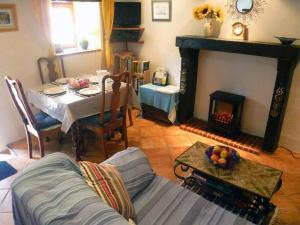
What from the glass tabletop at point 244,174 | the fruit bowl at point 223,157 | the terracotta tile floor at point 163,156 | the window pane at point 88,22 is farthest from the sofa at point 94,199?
the window pane at point 88,22

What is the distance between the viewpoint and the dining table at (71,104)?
2574 millimetres

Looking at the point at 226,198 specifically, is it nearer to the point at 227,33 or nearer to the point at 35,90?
the point at 227,33

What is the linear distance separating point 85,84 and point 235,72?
197 cm

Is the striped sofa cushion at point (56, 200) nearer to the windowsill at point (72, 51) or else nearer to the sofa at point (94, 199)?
the sofa at point (94, 199)

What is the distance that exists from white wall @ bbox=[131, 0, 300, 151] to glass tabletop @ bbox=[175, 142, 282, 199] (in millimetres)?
1347

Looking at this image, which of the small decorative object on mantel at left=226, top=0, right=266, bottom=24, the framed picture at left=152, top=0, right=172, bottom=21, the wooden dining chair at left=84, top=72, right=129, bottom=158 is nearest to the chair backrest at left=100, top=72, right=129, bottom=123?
the wooden dining chair at left=84, top=72, right=129, bottom=158

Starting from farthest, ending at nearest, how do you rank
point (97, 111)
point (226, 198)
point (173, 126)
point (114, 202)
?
point (173, 126) → point (97, 111) → point (226, 198) → point (114, 202)

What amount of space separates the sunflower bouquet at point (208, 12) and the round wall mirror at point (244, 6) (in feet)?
0.67

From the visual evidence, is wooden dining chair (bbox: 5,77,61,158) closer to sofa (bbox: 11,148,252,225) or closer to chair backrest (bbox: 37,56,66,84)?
chair backrest (bbox: 37,56,66,84)

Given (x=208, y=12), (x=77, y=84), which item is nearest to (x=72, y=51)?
(x=77, y=84)

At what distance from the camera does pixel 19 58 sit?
3059 mm

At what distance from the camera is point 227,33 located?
3199 millimetres

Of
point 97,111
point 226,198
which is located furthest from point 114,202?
point 97,111

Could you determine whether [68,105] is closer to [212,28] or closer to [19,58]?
[19,58]
